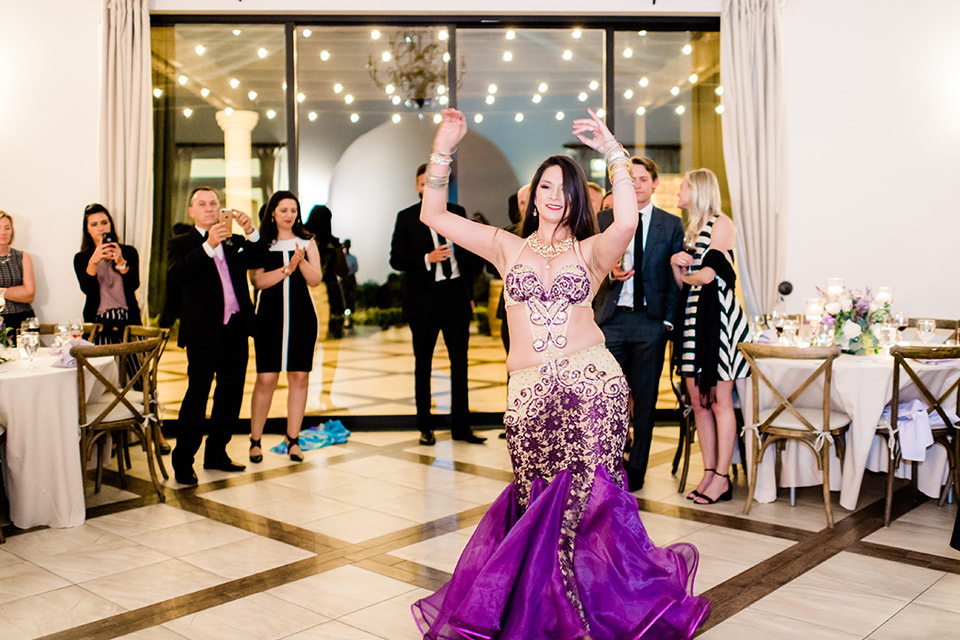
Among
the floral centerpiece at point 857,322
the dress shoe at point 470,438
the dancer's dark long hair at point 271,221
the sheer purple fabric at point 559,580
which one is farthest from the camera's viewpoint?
the dress shoe at point 470,438

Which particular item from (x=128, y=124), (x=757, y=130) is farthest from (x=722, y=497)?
(x=128, y=124)

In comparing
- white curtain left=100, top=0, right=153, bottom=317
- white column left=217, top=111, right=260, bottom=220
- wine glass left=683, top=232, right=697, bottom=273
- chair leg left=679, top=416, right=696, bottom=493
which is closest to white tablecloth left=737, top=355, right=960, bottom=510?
chair leg left=679, top=416, right=696, bottom=493

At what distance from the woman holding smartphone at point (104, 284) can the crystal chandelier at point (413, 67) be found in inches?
94.7

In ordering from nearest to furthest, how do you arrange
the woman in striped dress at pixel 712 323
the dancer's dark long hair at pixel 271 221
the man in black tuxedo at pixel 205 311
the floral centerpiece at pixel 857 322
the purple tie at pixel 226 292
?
the woman in striped dress at pixel 712 323 → the floral centerpiece at pixel 857 322 → the man in black tuxedo at pixel 205 311 → the purple tie at pixel 226 292 → the dancer's dark long hair at pixel 271 221

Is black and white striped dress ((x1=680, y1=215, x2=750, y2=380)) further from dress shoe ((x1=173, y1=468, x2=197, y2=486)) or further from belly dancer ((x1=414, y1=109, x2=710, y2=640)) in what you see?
dress shoe ((x1=173, y1=468, x2=197, y2=486))

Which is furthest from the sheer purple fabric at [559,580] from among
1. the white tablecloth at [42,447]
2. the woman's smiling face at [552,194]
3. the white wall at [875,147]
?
the white wall at [875,147]

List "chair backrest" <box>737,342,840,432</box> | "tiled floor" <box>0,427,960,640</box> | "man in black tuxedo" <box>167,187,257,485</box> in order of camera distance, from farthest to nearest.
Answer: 1. "man in black tuxedo" <box>167,187,257,485</box>
2. "chair backrest" <box>737,342,840,432</box>
3. "tiled floor" <box>0,427,960,640</box>

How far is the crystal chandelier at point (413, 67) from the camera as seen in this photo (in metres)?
6.70

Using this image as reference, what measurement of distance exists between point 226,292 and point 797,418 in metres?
3.39

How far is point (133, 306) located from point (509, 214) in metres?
2.99

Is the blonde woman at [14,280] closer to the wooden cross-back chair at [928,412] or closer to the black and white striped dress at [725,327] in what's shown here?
the black and white striped dress at [725,327]

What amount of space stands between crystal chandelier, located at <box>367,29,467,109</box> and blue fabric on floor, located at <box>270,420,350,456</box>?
2.68m

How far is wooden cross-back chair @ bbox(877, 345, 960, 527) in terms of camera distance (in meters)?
4.05

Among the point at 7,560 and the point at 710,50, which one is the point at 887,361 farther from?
the point at 7,560
